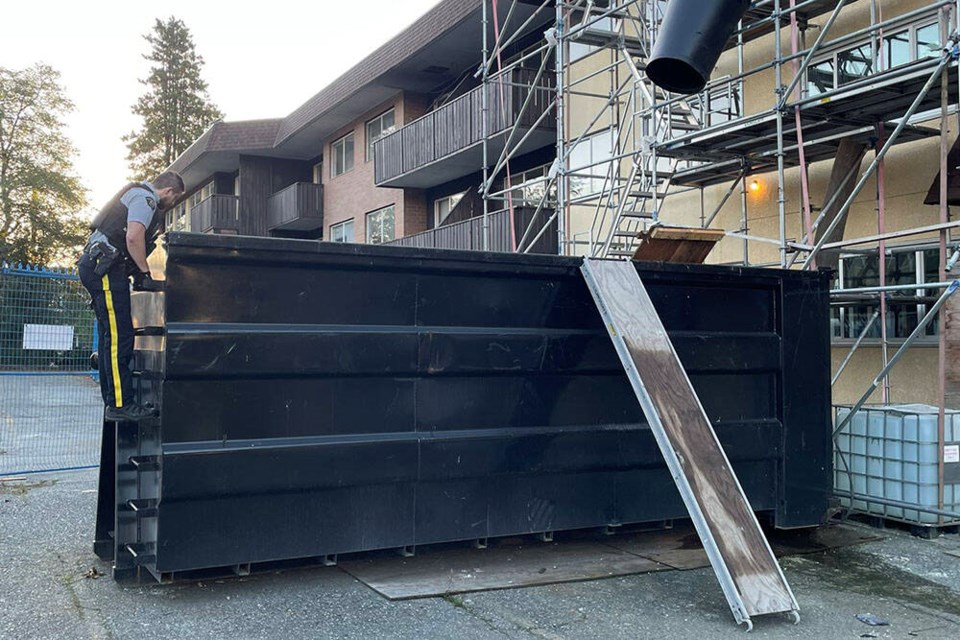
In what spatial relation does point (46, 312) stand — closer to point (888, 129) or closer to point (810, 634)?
point (810, 634)

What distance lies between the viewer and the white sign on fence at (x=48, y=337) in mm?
8828

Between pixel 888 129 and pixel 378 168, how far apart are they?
14.1 meters

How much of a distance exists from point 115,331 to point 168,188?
3.48 feet

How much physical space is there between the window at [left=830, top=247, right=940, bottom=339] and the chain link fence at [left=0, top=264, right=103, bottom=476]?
7977mm

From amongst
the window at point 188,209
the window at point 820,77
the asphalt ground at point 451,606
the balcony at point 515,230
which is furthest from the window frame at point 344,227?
the asphalt ground at point 451,606

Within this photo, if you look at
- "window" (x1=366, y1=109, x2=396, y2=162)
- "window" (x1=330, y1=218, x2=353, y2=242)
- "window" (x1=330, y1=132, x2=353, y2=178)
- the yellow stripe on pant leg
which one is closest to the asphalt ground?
the yellow stripe on pant leg

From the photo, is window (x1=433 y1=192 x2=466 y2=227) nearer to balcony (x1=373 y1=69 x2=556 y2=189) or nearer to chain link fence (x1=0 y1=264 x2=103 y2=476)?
balcony (x1=373 y1=69 x2=556 y2=189)

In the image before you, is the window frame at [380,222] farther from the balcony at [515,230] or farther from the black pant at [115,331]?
the black pant at [115,331]

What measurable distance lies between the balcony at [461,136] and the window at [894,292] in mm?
6549

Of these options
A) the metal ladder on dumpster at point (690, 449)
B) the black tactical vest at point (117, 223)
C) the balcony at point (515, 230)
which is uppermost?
the balcony at point (515, 230)

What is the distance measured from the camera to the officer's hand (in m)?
4.38

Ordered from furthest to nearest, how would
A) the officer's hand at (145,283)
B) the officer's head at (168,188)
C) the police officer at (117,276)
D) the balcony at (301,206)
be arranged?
1. the balcony at (301,206)
2. the officer's head at (168,188)
3. the police officer at (117,276)
4. the officer's hand at (145,283)

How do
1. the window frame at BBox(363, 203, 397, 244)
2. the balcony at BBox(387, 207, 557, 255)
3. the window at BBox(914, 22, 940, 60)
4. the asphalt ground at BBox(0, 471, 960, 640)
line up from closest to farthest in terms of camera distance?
the asphalt ground at BBox(0, 471, 960, 640), the window at BBox(914, 22, 940, 60), the balcony at BBox(387, 207, 557, 255), the window frame at BBox(363, 203, 397, 244)

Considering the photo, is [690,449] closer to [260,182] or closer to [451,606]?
[451,606]
